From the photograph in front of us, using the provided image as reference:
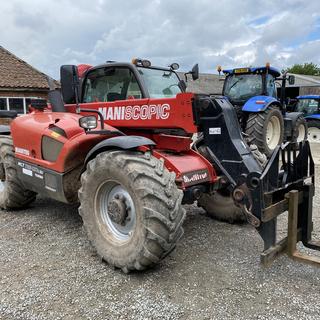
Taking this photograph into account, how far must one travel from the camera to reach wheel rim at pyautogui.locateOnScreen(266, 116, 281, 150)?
10406mm

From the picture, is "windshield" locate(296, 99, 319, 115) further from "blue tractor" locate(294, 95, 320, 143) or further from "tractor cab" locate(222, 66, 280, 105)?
"tractor cab" locate(222, 66, 280, 105)

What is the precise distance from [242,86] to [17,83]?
413 inches

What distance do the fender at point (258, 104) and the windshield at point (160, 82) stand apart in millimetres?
5243

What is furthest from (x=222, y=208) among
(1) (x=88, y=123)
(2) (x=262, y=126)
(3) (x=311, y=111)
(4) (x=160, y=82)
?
(3) (x=311, y=111)

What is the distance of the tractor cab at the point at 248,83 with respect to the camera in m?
10.8

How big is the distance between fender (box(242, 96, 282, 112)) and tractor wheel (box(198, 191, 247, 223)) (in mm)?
5265

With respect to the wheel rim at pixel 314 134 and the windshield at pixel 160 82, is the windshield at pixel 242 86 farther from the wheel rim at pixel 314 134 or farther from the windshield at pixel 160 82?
the windshield at pixel 160 82

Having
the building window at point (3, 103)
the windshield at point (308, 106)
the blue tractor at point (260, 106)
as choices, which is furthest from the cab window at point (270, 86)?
the building window at point (3, 103)

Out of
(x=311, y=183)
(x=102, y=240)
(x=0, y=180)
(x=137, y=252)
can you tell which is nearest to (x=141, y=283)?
(x=137, y=252)

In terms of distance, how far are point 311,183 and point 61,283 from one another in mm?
2455

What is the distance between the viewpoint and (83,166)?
432 centimetres

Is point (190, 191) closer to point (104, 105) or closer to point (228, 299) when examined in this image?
point (228, 299)

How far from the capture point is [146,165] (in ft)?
11.2

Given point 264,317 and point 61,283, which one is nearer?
point 264,317
